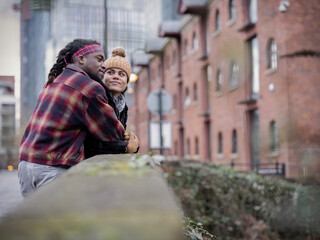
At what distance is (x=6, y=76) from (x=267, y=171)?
48.9ft

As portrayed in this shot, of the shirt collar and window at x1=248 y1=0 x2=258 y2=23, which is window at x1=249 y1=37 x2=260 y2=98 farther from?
the shirt collar

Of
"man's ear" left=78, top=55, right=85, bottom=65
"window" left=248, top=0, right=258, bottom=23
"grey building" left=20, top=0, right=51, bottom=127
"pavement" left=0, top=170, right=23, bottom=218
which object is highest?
"window" left=248, top=0, right=258, bottom=23

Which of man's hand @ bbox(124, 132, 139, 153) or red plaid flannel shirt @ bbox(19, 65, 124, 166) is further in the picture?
man's hand @ bbox(124, 132, 139, 153)

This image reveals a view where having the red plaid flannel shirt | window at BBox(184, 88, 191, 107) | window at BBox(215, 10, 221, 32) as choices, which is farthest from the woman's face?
window at BBox(184, 88, 191, 107)

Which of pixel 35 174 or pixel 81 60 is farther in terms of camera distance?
pixel 81 60

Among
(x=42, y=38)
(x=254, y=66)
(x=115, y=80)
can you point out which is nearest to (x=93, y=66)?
(x=115, y=80)

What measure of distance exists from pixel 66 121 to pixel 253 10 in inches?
857

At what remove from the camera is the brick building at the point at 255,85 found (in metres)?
19.7

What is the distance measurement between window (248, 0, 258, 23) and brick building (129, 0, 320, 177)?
4cm

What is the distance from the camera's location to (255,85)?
23.8 metres

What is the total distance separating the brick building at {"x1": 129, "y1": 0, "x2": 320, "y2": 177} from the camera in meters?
19.7

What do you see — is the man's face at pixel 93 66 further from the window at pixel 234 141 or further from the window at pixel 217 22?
the window at pixel 217 22

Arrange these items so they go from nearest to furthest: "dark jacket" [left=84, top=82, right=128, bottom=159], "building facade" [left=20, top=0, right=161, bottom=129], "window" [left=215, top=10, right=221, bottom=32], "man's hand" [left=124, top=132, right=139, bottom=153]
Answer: "dark jacket" [left=84, top=82, right=128, bottom=159] → "man's hand" [left=124, top=132, right=139, bottom=153] → "building facade" [left=20, top=0, right=161, bottom=129] → "window" [left=215, top=10, right=221, bottom=32]

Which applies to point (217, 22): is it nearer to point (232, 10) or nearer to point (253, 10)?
point (232, 10)
